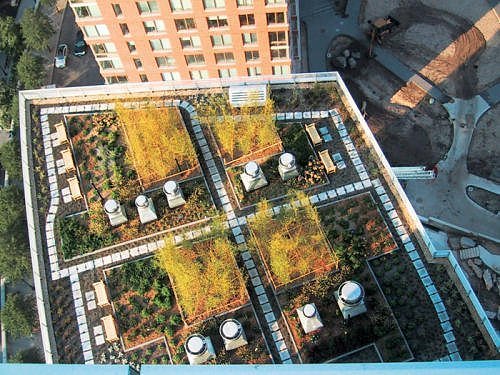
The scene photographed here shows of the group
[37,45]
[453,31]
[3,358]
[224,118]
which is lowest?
[3,358]

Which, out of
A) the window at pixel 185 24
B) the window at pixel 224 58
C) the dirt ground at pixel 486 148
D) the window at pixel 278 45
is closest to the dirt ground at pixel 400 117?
the dirt ground at pixel 486 148

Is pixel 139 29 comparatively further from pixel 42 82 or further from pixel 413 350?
pixel 413 350

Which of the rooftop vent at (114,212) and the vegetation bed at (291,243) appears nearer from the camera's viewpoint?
the vegetation bed at (291,243)

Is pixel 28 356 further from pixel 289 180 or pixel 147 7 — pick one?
pixel 147 7

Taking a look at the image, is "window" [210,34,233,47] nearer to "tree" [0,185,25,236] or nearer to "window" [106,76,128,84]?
"window" [106,76,128,84]

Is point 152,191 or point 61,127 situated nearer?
point 152,191

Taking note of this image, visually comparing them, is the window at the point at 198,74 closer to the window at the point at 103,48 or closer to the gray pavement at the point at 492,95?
the window at the point at 103,48

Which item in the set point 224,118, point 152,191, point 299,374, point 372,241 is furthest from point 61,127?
point 299,374
